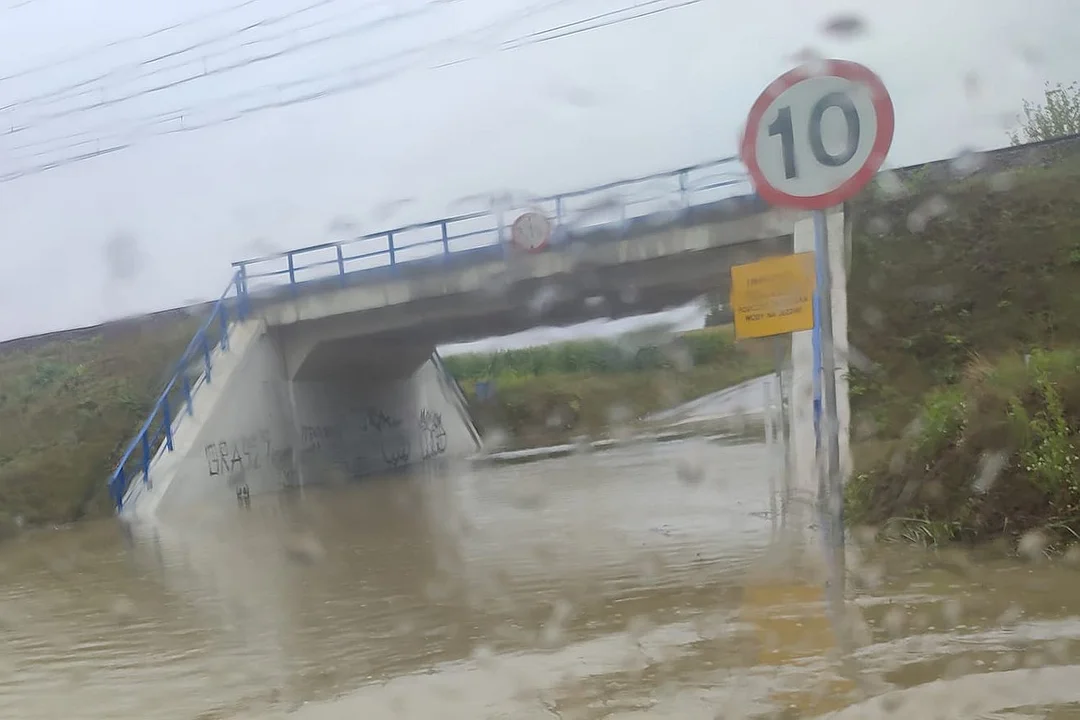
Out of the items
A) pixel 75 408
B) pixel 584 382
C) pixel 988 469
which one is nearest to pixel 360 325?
pixel 75 408

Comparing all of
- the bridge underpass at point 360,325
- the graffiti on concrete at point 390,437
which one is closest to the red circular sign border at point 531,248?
the bridge underpass at point 360,325

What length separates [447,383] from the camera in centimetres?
3098

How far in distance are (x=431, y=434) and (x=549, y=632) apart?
23816 mm

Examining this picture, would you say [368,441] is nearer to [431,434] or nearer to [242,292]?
[431,434]

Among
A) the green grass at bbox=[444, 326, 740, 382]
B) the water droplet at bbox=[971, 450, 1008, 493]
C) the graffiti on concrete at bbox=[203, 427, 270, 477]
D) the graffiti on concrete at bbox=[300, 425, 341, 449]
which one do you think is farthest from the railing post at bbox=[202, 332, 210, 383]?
the water droplet at bbox=[971, 450, 1008, 493]

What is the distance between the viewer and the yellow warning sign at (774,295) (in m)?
4.11

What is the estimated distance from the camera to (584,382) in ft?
99.0

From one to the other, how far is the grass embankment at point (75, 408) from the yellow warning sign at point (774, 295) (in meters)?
16.1

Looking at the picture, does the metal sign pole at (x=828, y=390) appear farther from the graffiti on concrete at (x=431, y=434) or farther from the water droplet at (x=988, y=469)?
the graffiti on concrete at (x=431, y=434)

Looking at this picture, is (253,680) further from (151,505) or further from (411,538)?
(151,505)

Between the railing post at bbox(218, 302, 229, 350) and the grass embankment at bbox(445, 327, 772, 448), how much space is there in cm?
873

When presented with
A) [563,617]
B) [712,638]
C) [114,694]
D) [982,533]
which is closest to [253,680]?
[114,694]

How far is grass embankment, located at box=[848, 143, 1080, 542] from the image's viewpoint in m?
5.88

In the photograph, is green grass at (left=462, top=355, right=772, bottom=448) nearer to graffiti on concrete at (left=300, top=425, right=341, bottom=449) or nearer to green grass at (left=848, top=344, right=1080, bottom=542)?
graffiti on concrete at (left=300, top=425, right=341, bottom=449)
